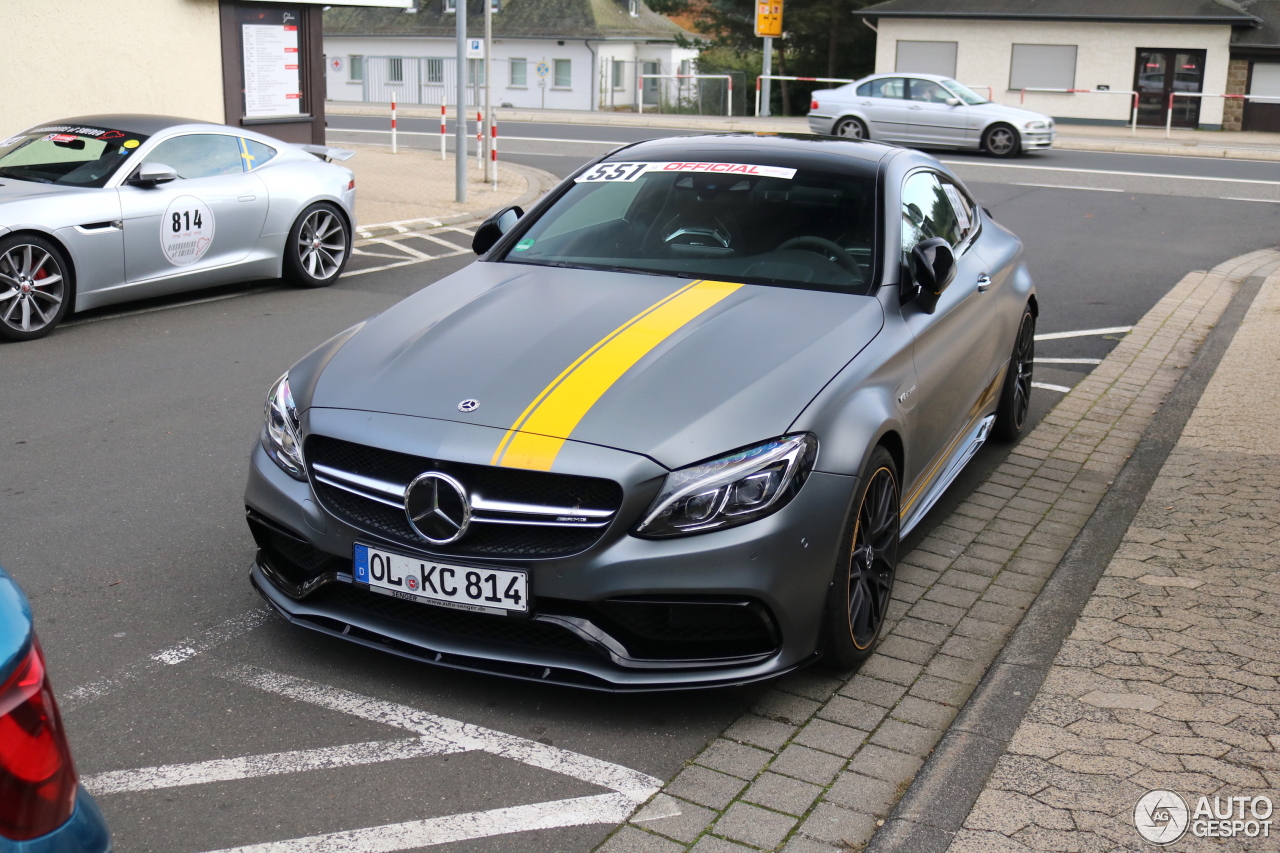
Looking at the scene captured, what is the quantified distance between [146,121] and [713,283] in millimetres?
6764

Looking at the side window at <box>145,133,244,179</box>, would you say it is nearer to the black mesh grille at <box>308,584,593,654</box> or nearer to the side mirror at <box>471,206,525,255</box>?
the side mirror at <box>471,206,525,255</box>

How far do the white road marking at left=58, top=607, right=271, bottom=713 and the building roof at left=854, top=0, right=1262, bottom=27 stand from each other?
38.7m

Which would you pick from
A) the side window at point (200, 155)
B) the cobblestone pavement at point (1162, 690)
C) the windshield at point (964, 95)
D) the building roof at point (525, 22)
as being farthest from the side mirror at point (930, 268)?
the building roof at point (525, 22)

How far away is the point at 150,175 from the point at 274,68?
24.6ft

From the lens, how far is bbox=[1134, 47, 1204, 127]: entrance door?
124ft

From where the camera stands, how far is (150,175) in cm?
930

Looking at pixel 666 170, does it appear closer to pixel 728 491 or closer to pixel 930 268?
pixel 930 268

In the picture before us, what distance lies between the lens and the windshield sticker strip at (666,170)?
538cm

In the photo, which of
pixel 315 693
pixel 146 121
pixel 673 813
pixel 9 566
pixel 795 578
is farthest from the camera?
pixel 146 121

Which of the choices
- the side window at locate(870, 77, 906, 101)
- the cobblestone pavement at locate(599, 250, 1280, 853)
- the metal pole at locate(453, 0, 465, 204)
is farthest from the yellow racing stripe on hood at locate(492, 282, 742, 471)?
the side window at locate(870, 77, 906, 101)

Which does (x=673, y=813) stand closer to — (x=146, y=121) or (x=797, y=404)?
(x=797, y=404)

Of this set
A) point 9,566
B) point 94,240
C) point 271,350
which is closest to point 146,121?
point 94,240

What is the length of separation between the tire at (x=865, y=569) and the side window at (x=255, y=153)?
24.7 ft

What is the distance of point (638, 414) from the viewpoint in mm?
3801
